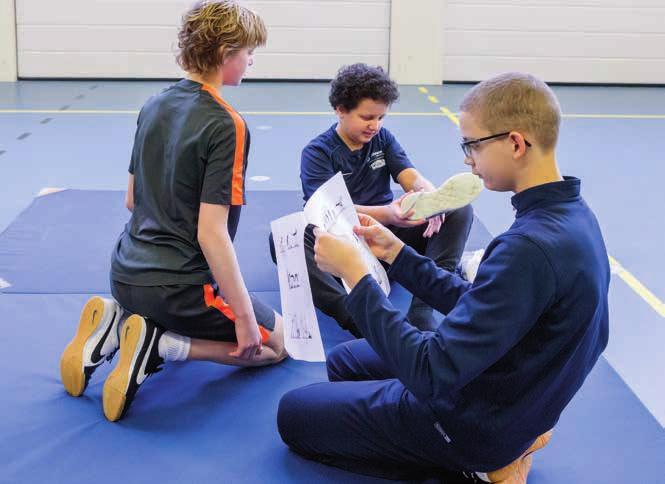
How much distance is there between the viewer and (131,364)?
2545 millimetres

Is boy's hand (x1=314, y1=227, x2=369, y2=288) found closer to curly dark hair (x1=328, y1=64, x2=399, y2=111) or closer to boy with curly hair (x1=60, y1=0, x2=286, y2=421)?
boy with curly hair (x1=60, y1=0, x2=286, y2=421)

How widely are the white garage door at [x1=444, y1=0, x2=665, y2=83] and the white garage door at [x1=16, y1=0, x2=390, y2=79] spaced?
36.8 inches

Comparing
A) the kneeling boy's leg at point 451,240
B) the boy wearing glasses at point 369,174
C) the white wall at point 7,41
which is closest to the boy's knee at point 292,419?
the boy wearing glasses at point 369,174

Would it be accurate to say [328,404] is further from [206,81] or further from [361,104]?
[361,104]

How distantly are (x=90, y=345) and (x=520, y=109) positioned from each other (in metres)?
1.62

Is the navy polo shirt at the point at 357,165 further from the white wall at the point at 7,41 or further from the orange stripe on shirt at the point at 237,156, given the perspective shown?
the white wall at the point at 7,41

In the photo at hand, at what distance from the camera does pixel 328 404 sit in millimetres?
2225

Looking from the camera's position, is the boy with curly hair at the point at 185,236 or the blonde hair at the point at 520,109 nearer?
the blonde hair at the point at 520,109

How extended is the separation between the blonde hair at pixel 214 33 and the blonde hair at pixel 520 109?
0.97 meters

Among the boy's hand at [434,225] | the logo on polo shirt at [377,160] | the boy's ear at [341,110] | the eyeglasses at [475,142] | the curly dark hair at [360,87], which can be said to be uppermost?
the eyeglasses at [475,142]

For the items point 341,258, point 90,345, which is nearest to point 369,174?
point 90,345

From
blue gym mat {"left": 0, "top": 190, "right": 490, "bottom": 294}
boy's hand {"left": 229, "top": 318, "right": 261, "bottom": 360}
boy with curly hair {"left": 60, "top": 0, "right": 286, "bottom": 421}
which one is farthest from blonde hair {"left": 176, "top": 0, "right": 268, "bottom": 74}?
blue gym mat {"left": 0, "top": 190, "right": 490, "bottom": 294}

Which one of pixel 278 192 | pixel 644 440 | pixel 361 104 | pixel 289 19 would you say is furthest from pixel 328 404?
pixel 289 19

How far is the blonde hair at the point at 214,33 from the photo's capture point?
2.43 metres
